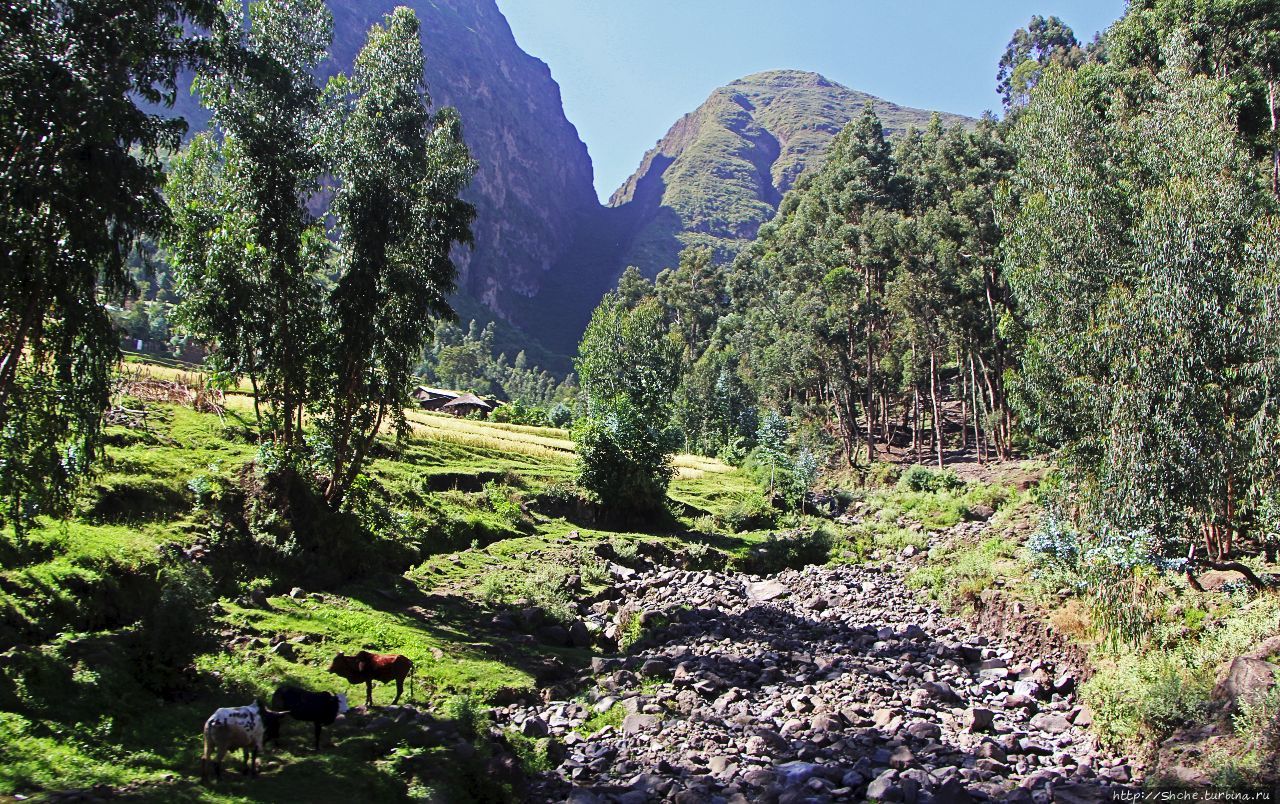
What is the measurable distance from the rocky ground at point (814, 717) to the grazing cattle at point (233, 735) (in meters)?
4.23

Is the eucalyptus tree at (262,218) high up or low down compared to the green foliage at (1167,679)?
A: up

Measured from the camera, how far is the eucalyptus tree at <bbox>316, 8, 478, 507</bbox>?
2258cm

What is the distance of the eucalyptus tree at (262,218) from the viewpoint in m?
21.1

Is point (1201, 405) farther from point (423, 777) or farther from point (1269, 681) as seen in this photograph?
point (423, 777)

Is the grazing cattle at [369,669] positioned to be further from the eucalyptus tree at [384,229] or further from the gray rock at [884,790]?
the eucalyptus tree at [384,229]

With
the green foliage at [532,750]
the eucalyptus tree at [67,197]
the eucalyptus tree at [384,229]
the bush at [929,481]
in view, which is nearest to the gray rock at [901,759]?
the green foliage at [532,750]

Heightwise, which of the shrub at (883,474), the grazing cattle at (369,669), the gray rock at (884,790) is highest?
the shrub at (883,474)

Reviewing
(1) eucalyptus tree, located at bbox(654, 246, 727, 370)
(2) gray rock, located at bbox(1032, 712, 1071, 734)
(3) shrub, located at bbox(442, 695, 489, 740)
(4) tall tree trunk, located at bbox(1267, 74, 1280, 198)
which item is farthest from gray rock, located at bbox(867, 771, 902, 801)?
(1) eucalyptus tree, located at bbox(654, 246, 727, 370)

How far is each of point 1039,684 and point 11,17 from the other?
23.5 metres

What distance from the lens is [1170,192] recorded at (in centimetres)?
2212

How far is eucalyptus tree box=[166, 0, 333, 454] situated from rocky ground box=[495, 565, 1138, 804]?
1233 centimetres

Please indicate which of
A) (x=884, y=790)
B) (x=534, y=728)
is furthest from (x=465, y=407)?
(x=884, y=790)

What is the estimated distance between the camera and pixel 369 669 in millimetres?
13953

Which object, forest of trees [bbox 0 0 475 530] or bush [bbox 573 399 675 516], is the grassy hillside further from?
bush [bbox 573 399 675 516]
